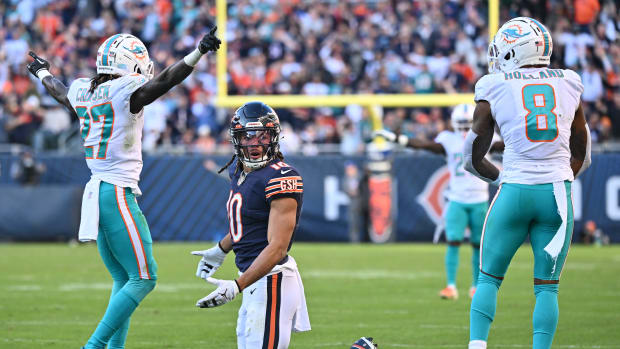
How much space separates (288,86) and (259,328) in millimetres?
12120

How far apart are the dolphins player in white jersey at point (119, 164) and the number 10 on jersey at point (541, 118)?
189 cm

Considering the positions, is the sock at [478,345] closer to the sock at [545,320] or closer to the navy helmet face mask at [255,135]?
the sock at [545,320]

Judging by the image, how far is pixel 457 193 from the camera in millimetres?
10164

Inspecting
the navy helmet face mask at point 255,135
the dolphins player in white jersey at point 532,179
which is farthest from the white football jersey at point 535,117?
the navy helmet face mask at point 255,135

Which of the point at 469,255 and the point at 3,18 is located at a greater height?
the point at 3,18

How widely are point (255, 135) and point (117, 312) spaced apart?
5.17 ft

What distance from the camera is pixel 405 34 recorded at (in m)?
15.6

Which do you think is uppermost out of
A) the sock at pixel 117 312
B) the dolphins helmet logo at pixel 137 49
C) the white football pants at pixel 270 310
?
the dolphins helmet logo at pixel 137 49

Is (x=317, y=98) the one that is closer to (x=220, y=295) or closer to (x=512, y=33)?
(x=512, y=33)

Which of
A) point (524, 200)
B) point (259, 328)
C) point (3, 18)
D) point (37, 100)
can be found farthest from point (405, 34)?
point (259, 328)

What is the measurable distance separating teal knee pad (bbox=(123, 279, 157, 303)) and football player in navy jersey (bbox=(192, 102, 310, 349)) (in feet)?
3.47

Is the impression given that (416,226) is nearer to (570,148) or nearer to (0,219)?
(0,219)

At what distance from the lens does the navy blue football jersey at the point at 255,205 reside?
15.1 feet

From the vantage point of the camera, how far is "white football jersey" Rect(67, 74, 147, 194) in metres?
5.89
